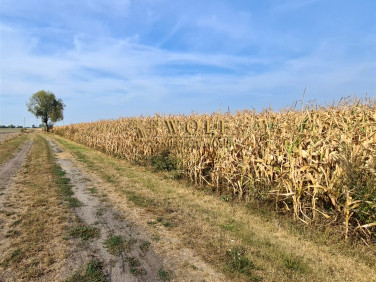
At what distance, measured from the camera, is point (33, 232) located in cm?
428

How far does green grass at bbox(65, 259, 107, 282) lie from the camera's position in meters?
3.01

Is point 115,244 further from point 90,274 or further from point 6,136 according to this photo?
point 6,136

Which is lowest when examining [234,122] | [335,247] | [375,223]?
[335,247]

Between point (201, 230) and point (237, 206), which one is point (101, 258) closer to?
point (201, 230)

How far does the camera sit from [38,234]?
420cm

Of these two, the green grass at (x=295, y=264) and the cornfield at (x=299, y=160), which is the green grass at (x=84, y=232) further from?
the cornfield at (x=299, y=160)

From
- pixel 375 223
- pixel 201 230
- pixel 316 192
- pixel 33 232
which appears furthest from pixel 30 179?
pixel 375 223

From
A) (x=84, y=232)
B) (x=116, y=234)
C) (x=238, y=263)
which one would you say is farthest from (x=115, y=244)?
(x=238, y=263)

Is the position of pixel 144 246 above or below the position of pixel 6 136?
below

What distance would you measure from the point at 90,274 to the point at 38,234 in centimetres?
170

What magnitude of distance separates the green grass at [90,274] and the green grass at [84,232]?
0.92 meters

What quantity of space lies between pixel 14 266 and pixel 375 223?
5133 mm

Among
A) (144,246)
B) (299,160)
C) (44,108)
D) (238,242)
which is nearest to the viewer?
(144,246)

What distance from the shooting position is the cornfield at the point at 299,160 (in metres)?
4.08
